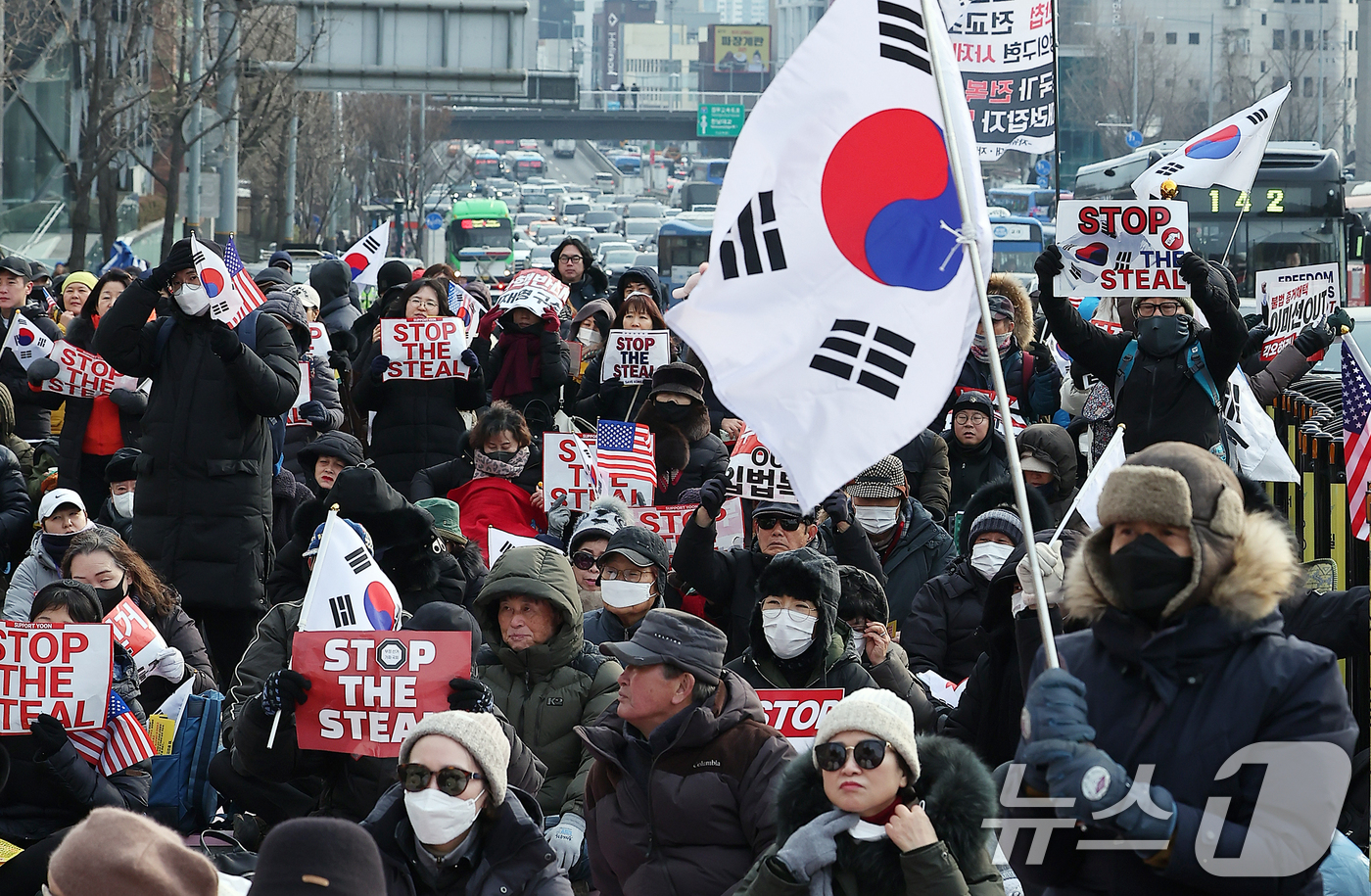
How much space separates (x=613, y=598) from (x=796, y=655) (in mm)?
1210

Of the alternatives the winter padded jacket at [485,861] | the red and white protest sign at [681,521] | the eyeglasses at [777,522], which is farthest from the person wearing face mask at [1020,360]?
the winter padded jacket at [485,861]

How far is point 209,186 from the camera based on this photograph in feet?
95.9

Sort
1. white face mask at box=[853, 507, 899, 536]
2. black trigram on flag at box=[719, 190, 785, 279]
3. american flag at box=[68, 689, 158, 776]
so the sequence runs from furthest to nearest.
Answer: white face mask at box=[853, 507, 899, 536] < american flag at box=[68, 689, 158, 776] < black trigram on flag at box=[719, 190, 785, 279]

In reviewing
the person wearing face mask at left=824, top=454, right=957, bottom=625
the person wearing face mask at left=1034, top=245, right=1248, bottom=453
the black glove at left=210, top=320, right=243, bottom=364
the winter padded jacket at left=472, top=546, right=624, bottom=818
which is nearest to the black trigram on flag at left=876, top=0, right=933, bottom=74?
the winter padded jacket at left=472, top=546, right=624, bottom=818

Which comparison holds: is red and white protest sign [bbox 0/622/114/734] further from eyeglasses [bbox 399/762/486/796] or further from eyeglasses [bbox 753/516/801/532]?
eyeglasses [bbox 753/516/801/532]

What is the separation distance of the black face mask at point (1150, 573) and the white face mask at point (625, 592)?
3.90m

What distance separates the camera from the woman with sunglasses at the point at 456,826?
16.4 feet

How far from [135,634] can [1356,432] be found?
4567 mm

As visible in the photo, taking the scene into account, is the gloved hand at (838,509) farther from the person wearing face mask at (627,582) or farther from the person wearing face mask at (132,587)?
the person wearing face mask at (132,587)

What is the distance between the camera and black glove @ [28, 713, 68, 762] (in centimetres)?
638

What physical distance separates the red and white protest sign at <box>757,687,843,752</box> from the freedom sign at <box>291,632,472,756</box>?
3.06ft

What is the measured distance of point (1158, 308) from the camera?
32.3ft

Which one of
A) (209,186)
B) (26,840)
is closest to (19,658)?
(26,840)

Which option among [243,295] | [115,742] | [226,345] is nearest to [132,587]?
[226,345]
